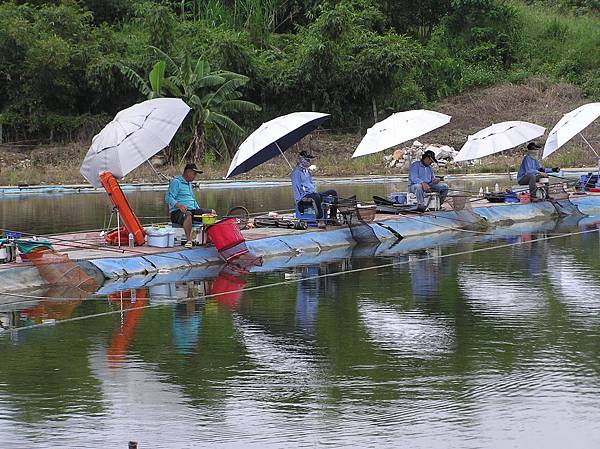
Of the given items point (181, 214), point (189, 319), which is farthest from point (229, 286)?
point (189, 319)

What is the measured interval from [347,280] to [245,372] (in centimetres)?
607

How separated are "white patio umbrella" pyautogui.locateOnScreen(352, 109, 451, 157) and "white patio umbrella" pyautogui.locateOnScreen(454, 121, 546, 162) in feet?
8.27

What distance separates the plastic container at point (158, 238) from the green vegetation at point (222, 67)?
2125 cm

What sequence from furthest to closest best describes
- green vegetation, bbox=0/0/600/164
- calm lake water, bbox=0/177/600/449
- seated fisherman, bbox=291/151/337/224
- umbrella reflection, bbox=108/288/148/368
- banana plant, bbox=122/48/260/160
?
green vegetation, bbox=0/0/600/164 < banana plant, bbox=122/48/260/160 < seated fisherman, bbox=291/151/337/224 < umbrella reflection, bbox=108/288/148/368 < calm lake water, bbox=0/177/600/449

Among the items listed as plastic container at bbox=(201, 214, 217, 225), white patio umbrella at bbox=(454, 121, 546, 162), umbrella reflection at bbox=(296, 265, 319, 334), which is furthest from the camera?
white patio umbrella at bbox=(454, 121, 546, 162)

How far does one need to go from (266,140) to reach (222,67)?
24476mm

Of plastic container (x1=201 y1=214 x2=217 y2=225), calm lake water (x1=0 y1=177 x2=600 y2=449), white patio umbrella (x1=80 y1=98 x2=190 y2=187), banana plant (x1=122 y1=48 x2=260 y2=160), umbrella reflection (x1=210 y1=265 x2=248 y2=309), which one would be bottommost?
calm lake water (x1=0 y1=177 x2=600 y2=449)

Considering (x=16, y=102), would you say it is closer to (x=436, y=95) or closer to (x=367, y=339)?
(x=436, y=95)

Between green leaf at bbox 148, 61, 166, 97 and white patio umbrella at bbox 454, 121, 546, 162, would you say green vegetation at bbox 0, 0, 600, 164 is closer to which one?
green leaf at bbox 148, 61, 166, 97

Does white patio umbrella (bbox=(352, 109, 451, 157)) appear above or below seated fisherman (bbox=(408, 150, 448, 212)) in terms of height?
above

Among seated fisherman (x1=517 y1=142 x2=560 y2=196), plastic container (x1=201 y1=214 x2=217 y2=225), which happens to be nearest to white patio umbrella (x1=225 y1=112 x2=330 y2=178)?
plastic container (x1=201 y1=214 x2=217 y2=225)

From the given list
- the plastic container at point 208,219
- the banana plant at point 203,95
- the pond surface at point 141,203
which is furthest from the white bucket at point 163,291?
the banana plant at point 203,95

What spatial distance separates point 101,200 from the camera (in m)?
33.6

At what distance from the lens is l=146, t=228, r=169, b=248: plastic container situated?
1791 cm
